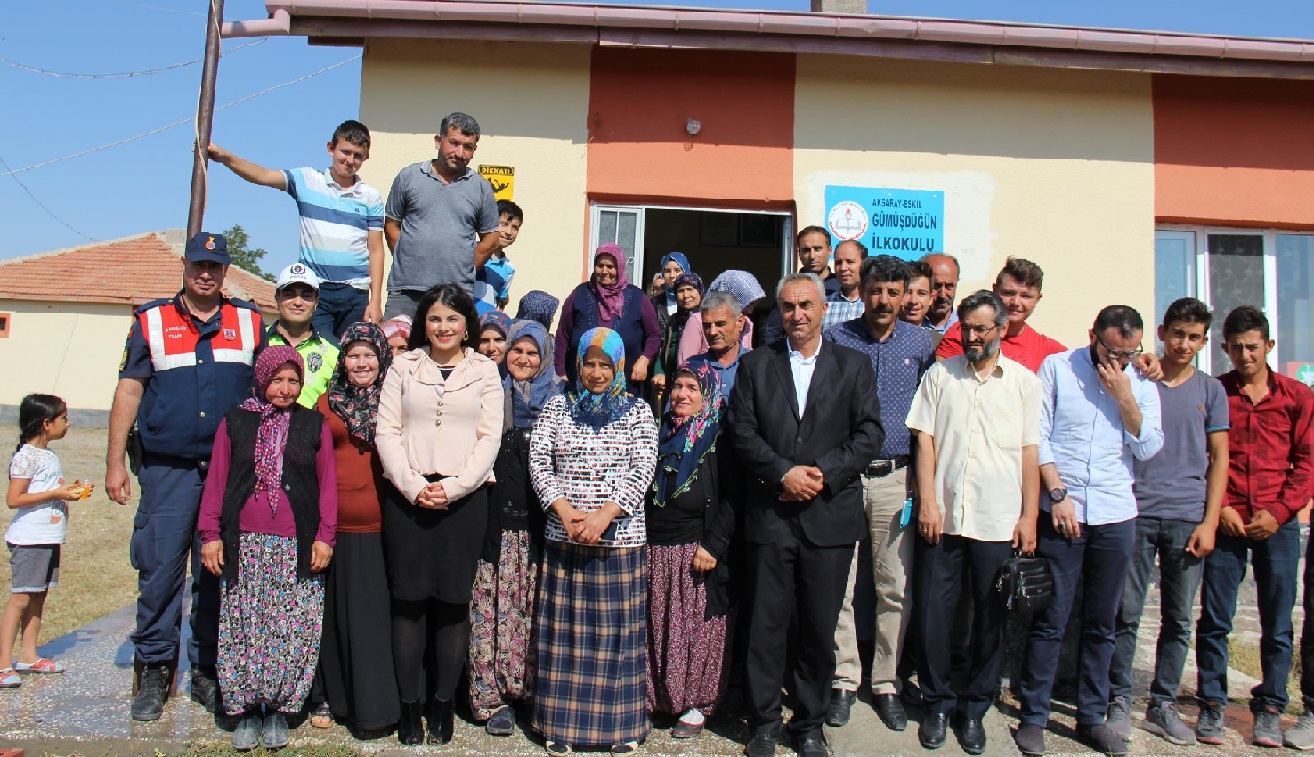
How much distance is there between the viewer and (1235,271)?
7.39 meters

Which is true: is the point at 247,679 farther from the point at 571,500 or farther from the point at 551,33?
the point at 551,33

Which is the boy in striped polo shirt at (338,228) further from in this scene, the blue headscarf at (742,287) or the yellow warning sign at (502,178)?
the blue headscarf at (742,287)

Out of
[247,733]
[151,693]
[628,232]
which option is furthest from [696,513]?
[628,232]

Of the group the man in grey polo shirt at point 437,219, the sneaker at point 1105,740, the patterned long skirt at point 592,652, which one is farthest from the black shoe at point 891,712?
the man in grey polo shirt at point 437,219

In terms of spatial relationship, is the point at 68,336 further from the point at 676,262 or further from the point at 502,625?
the point at 502,625

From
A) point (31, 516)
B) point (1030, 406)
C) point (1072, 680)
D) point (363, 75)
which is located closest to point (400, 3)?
point (363, 75)

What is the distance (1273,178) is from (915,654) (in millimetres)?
5464

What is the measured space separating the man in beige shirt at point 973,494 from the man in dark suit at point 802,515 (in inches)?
14.2

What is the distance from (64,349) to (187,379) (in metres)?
23.8

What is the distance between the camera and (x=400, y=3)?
6406 millimetres

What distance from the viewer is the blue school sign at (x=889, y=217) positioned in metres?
7.02

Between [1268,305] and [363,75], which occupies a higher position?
[363,75]

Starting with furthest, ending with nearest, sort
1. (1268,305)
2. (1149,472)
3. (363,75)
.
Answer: (1268,305)
(363,75)
(1149,472)

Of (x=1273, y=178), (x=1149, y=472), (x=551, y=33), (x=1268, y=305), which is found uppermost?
(x=551, y=33)
